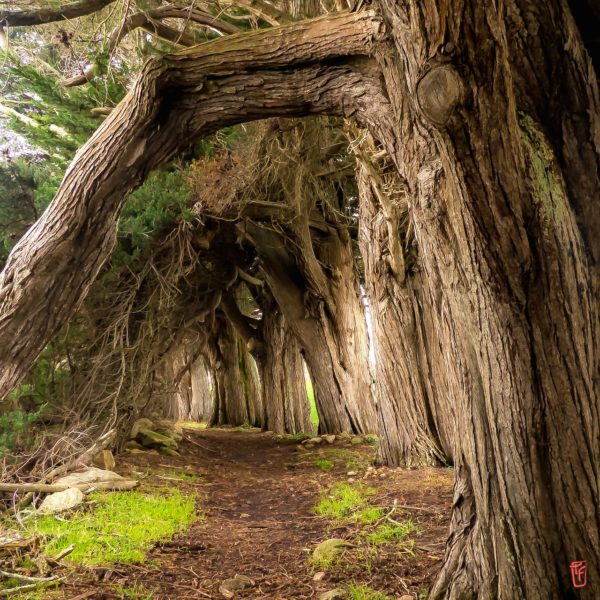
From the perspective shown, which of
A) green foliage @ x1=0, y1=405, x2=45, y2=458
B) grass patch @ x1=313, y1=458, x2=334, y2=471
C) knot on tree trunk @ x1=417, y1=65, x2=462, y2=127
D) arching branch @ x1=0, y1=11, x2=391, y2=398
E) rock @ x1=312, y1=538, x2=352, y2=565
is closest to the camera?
knot on tree trunk @ x1=417, y1=65, x2=462, y2=127

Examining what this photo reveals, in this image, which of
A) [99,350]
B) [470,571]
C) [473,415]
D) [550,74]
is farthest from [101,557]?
[550,74]

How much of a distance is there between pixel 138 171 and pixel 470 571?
2.74 meters

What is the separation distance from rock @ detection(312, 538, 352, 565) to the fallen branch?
7.55ft

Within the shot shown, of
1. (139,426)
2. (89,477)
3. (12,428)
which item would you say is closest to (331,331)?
(139,426)

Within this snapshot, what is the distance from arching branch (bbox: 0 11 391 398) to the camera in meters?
2.71

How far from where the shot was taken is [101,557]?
338cm

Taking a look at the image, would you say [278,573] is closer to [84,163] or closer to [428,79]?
[84,163]

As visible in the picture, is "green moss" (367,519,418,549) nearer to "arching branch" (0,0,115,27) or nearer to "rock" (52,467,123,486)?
"rock" (52,467,123,486)

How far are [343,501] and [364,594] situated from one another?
1901 millimetres

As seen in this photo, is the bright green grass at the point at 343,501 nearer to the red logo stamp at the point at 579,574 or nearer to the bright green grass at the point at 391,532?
the bright green grass at the point at 391,532

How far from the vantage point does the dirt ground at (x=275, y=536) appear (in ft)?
10.1

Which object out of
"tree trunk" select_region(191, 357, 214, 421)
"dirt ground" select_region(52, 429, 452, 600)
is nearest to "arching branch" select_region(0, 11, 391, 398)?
"dirt ground" select_region(52, 429, 452, 600)

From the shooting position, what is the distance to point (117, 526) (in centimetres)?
396

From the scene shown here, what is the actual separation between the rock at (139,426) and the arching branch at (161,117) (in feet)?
15.9
